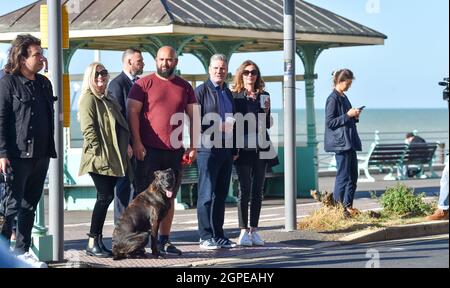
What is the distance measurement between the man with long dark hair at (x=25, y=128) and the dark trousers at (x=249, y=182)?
2.84 meters

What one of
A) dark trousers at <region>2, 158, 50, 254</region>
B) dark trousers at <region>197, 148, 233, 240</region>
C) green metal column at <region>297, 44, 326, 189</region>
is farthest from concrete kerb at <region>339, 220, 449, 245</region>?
green metal column at <region>297, 44, 326, 189</region>

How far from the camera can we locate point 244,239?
13.5 meters

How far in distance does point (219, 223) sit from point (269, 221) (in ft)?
10.6

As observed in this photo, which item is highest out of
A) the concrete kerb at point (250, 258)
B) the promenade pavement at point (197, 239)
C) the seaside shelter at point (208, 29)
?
the seaside shelter at point (208, 29)

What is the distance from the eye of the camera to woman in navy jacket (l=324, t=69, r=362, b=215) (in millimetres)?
16031

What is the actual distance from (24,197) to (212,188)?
2.49m

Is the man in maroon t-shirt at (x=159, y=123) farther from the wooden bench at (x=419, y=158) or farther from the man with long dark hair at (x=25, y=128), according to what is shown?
the wooden bench at (x=419, y=158)

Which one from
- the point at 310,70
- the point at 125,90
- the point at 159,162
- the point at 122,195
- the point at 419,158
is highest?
the point at 310,70

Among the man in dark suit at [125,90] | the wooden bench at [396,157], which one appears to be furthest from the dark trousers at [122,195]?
the wooden bench at [396,157]

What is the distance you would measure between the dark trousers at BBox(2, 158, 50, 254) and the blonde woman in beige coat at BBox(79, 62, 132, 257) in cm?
82

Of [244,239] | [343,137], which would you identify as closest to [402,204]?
[343,137]

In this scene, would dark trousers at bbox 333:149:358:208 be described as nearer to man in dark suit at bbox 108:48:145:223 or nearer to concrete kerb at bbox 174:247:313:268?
concrete kerb at bbox 174:247:313:268

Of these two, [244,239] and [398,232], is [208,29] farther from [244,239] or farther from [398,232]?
[244,239]

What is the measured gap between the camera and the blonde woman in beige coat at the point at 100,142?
12.2 metres
